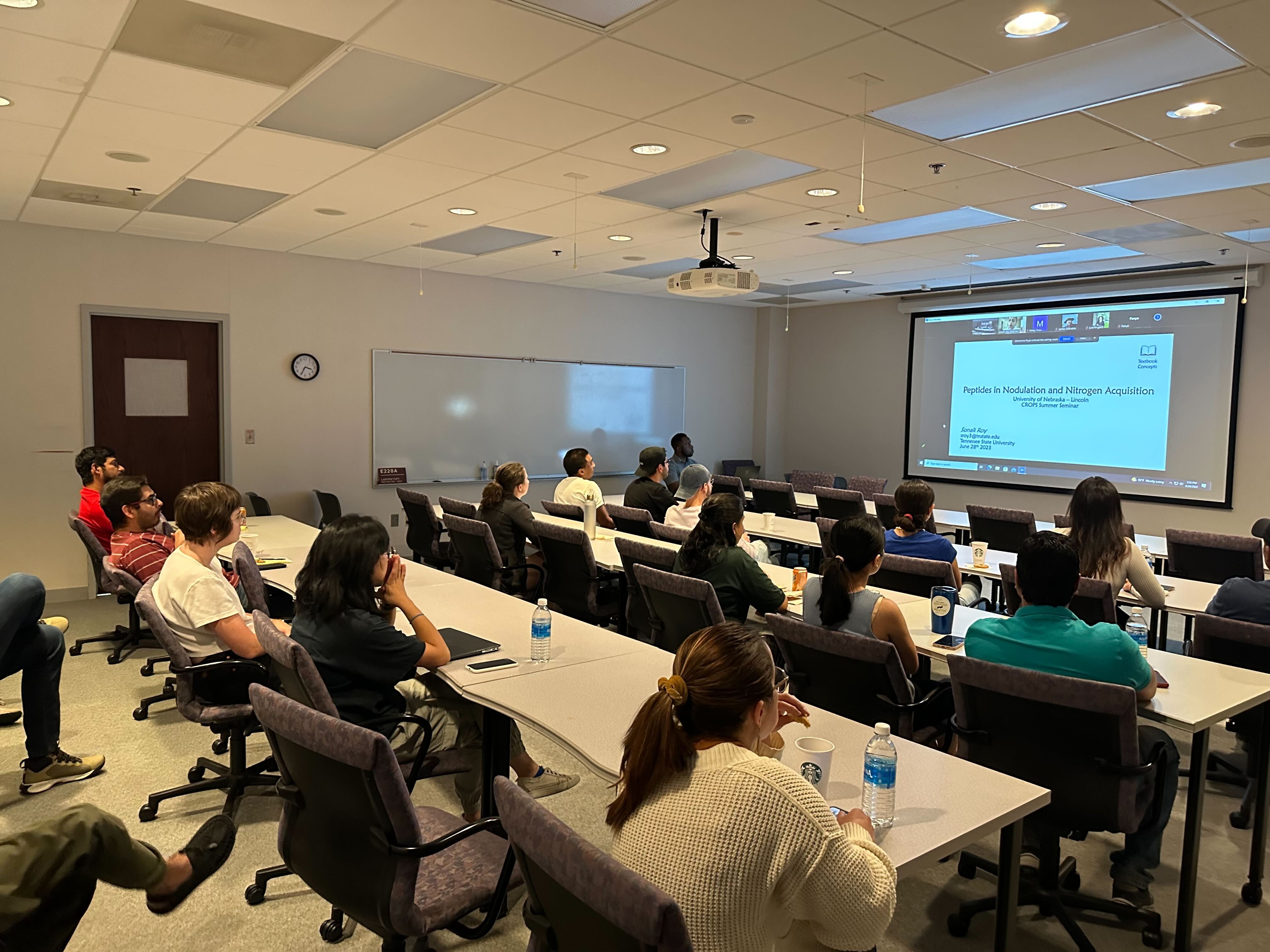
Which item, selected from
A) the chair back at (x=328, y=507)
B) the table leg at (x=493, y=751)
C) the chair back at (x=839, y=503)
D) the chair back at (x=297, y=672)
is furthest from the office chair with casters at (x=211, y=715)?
the chair back at (x=839, y=503)

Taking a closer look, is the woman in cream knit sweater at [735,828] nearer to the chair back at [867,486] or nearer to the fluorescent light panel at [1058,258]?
the fluorescent light panel at [1058,258]

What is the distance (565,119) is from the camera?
154 inches

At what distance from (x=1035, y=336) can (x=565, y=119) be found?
22.0 feet

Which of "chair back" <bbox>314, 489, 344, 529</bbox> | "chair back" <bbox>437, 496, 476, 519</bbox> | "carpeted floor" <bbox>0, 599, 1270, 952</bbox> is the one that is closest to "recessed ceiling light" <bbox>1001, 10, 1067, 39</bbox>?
"carpeted floor" <bbox>0, 599, 1270, 952</bbox>

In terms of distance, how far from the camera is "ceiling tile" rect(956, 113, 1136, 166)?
12.7 ft

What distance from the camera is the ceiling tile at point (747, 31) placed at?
9.20 ft

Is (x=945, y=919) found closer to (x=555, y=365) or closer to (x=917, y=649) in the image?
(x=917, y=649)

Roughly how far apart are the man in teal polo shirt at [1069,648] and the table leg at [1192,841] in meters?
0.05

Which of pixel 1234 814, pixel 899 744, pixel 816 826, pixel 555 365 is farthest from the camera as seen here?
pixel 555 365

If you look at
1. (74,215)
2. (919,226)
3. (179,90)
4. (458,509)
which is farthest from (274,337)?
(919,226)

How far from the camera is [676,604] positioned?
3607mm

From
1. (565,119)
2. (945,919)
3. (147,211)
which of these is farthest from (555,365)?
(945,919)

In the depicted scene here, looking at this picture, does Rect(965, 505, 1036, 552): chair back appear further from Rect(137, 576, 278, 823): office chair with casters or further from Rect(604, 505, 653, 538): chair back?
Rect(137, 576, 278, 823): office chair with casters

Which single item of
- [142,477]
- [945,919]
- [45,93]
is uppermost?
[45,93]
